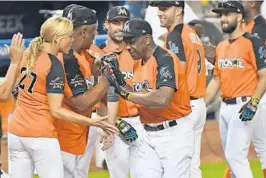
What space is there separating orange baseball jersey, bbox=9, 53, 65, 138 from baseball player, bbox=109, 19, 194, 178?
585mm

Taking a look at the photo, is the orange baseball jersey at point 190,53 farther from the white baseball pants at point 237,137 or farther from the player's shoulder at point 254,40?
the player's shoulder at point 254,40

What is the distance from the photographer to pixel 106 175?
12.2m

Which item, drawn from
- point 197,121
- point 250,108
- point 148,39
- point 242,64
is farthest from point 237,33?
point 148,39

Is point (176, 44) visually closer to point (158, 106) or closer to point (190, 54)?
point (190, 54)

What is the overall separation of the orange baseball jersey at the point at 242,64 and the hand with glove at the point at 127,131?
167 centimetres

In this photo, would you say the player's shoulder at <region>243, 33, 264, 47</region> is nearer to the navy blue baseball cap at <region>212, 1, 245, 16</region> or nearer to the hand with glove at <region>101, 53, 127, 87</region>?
the navy blue baseball cap at <region>212, 1, 245, 16</region>

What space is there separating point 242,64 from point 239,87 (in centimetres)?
25

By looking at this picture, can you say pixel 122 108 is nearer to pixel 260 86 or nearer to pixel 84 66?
pixel 84 66

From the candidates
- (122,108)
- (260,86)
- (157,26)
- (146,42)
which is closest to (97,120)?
(146,42)

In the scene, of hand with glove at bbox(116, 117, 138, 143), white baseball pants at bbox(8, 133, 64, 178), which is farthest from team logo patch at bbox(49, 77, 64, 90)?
hand with glove at bbox(116, 117, 138, 143)

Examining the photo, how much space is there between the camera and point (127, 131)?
8.41 metres

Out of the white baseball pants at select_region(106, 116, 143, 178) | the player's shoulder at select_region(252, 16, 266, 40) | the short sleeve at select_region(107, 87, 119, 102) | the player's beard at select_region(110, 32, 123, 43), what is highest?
the player's beard at select_region(110, 32, 123, 43)

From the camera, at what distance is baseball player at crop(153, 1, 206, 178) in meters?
9.54

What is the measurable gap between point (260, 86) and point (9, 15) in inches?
233
